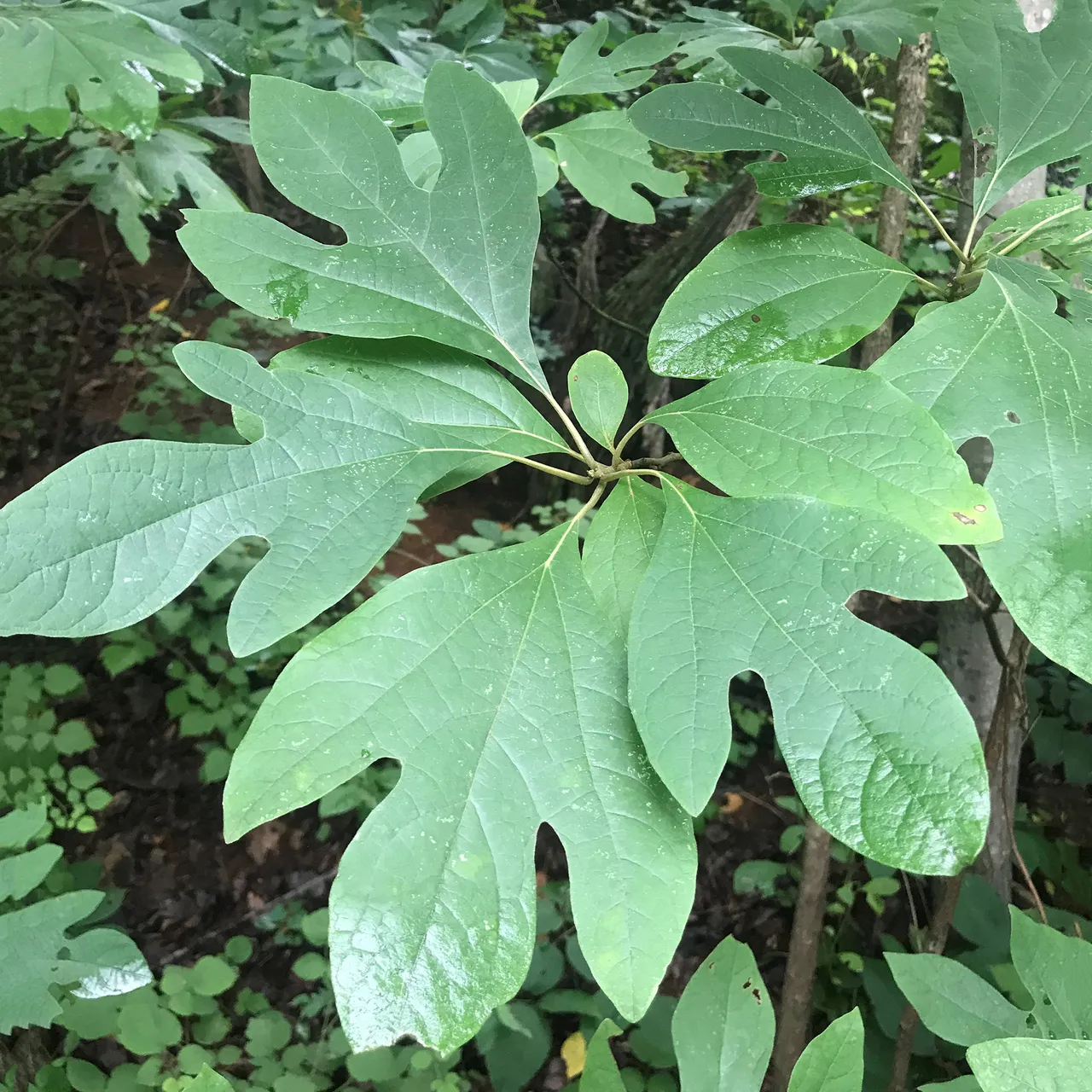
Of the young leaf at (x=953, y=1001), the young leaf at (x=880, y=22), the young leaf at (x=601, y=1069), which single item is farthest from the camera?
the young leaf at (x=880, y=22)

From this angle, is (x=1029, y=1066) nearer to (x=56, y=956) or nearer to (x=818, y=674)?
(x=818, y=674)

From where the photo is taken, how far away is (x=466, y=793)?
0.55 m

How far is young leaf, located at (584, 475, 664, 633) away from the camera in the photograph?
0.70 meters

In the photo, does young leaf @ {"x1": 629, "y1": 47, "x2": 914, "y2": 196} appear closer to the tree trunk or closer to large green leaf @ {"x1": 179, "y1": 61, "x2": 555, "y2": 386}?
large green leaf @ {"x1": 179, "y1": 61, "x2": 555, "y2": 386}

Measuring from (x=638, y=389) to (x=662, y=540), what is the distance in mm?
2317

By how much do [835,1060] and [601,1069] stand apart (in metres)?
0.28

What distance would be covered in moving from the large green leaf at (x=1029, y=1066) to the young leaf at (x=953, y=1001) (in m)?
0.41

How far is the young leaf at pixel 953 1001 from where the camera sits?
1075mm

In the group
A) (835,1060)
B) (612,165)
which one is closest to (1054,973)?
(835,1060)

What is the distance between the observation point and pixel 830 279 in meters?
0.75

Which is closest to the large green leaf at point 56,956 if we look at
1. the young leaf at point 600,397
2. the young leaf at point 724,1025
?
the young leaf at point 724,1025

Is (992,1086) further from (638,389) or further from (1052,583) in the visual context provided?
(638,389)

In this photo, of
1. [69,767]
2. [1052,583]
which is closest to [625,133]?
[1052,583]

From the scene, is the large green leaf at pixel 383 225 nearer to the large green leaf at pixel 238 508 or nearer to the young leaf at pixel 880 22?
the large green leaf at pixel 238 508
